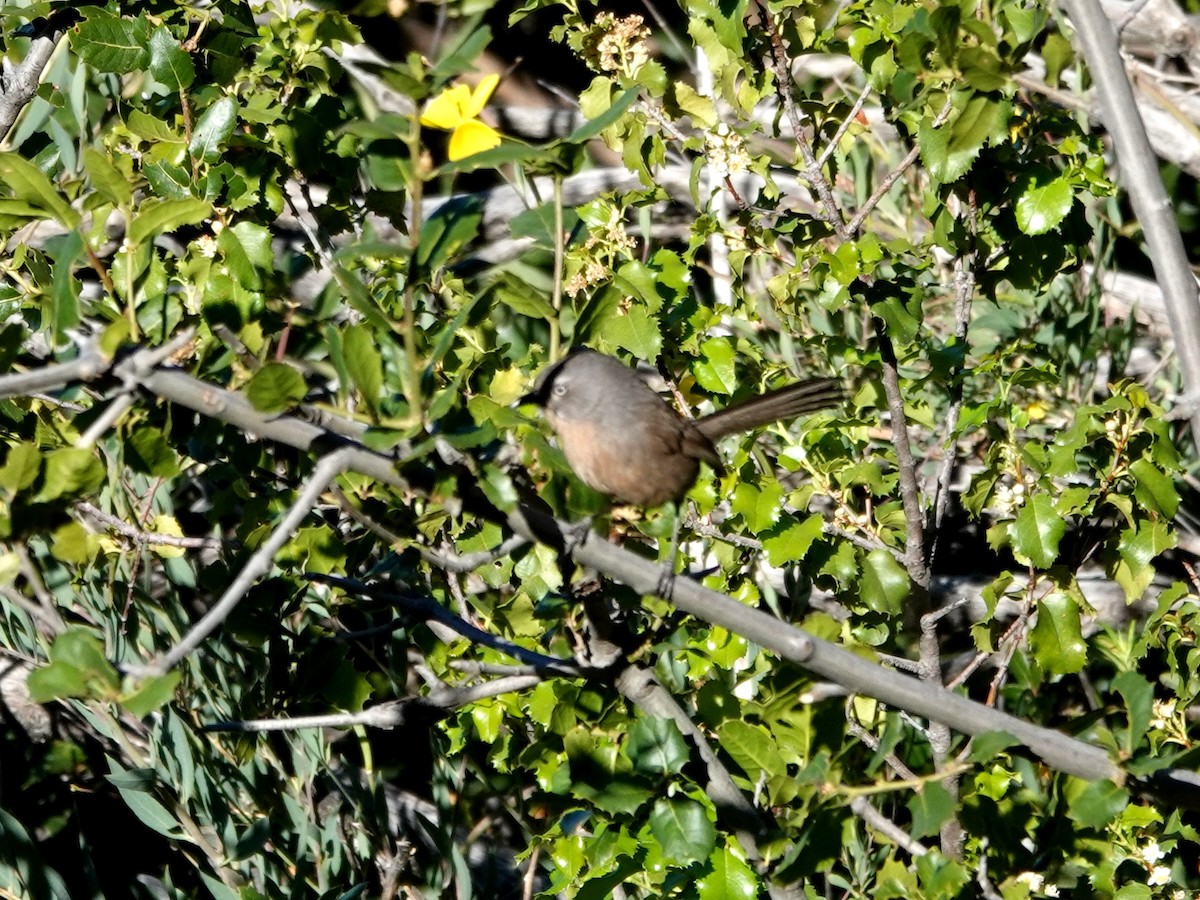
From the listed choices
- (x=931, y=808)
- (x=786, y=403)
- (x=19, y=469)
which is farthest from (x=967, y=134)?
(x=19, y=469)

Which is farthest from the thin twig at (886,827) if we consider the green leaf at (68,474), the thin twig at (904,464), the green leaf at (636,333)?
the green leaf at (68,474)

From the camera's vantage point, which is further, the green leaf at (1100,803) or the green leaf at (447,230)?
the green leaf at (1100,803)

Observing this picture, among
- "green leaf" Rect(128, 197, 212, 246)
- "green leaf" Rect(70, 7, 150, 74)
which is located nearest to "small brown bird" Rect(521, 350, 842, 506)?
"green leaf" Rect(70, 7, 150, 74)

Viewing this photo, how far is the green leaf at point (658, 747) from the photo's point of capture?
1.96 m

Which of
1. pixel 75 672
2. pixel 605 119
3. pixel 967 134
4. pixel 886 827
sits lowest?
pixel 886 827

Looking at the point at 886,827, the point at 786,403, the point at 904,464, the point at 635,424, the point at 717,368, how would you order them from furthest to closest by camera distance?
the point at 635,424 → the point at 786,403 → the point at 904,464 → the point at 717,368 → the point at 886,827

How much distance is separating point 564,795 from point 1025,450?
3.59ft

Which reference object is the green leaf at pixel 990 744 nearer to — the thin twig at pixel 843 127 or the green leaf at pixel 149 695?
the green leaf at pixel 149 695

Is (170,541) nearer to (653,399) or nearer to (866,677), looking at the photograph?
(866,677)

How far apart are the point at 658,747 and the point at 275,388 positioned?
846mm

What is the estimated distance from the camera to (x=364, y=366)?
158 cm

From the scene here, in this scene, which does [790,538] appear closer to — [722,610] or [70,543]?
[722,610]

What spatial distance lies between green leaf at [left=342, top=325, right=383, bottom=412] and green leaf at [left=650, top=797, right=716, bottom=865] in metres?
0.82

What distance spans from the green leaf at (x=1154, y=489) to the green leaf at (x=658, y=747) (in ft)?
3.26
